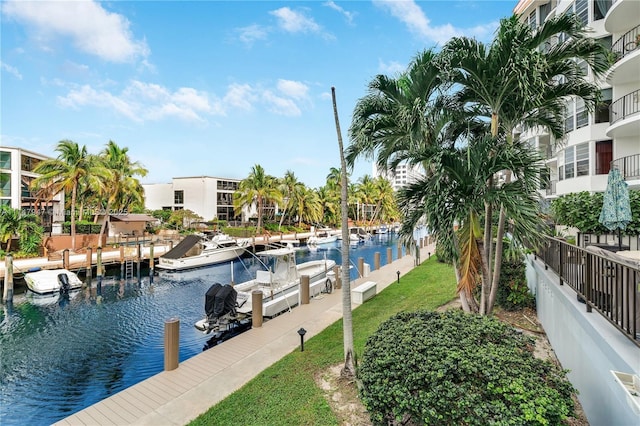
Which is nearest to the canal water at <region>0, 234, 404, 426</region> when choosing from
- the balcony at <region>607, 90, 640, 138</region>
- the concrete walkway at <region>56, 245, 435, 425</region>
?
the concrete walkway at <region>56, 245, 435, 425</region>

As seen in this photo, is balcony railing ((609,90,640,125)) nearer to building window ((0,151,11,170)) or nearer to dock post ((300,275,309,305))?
dock post ((300,275,309,305))

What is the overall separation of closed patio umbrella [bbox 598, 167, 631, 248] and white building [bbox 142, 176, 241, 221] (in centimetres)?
5823

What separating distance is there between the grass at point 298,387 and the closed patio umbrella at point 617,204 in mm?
5426

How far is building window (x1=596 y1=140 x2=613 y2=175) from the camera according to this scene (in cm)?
1650

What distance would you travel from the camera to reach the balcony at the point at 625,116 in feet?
45.5

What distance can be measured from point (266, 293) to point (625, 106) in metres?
18.8

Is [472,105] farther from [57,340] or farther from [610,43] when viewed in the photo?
[57,340]

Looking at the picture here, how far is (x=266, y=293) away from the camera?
46.1ft

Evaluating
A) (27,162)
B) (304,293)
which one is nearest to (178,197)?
(27,162)

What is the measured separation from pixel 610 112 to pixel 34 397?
84.2 ft

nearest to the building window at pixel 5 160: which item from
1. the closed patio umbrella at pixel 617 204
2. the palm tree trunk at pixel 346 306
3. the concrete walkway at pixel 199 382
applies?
the concrete walkway at pixel 199 382

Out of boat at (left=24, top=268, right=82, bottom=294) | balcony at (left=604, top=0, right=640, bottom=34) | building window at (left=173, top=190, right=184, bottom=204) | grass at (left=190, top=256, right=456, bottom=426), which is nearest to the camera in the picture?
grass at (left=190, top=256, right=456, bottom=426)

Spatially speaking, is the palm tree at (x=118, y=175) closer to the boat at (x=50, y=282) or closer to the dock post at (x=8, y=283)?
the boat at (x=50, y=282)

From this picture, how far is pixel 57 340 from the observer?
485 inches
